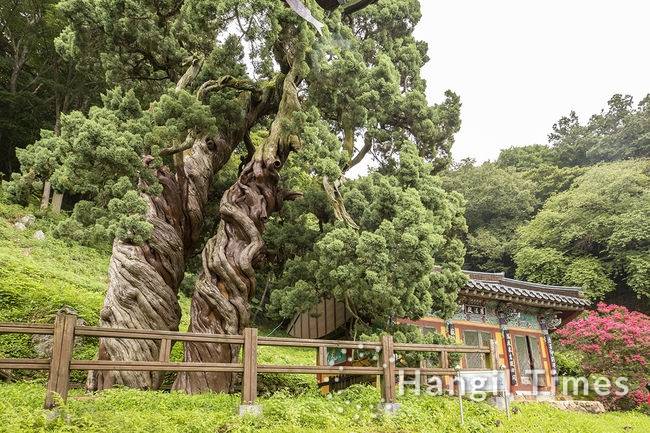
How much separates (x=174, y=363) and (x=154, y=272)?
11.3ft

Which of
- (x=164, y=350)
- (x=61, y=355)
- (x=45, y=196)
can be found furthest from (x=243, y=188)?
(x=45, y=196)

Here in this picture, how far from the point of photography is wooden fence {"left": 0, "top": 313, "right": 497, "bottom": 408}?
5.04m

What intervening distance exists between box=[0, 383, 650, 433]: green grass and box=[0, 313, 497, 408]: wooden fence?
344 millimetres

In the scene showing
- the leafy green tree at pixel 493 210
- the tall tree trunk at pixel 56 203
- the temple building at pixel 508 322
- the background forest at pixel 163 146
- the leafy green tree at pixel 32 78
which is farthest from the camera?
the leafy green tree at pixel 493 210

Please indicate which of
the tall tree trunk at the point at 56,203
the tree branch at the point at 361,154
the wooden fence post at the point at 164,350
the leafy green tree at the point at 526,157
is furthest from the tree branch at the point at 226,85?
the leafy green tree at the point at 526,157

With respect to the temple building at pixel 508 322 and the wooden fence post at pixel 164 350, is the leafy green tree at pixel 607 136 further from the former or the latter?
the wooden fence post at pixel 164 350

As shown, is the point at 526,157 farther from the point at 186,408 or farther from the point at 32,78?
the point at 186,408

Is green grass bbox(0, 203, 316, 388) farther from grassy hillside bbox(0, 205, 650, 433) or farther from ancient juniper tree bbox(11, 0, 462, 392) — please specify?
ancient juniper tree bbox(11, 0, 462, 392)

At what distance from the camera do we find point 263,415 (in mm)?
5930

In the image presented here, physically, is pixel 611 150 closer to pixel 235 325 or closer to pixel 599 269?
pixel 599 269

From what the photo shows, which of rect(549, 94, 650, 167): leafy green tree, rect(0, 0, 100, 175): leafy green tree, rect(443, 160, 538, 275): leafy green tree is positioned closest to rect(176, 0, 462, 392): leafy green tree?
rect(0, 0, 100, 175): leafy green tree

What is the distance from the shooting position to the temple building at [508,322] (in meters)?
14.8

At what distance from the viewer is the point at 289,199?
11453mm

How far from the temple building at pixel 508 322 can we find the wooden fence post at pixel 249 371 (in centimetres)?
781
